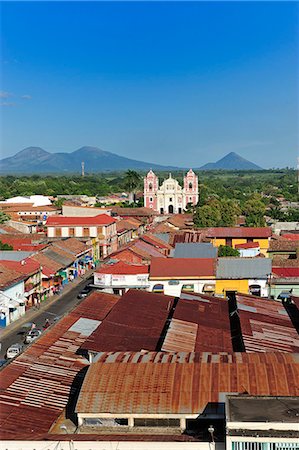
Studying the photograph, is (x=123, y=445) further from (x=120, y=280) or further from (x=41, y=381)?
(x=120, y=280)

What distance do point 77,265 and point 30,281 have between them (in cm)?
796

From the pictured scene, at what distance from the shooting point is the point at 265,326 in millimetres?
16859

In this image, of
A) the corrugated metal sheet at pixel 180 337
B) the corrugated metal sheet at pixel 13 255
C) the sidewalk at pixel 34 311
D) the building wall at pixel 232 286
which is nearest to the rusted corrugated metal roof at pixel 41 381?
the corrugated metal sheet at pixel 180 337

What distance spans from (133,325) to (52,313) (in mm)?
9143

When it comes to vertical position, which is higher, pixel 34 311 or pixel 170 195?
pixel 170 195

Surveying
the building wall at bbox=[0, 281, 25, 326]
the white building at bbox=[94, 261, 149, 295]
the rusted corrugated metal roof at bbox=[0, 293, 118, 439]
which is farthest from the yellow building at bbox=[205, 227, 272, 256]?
the rusted corrugated metal roof at bbox=[0, 293, 118, 439]

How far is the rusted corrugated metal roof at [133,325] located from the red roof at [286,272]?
7.00m

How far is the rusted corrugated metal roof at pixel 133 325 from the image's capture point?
49.0 feet

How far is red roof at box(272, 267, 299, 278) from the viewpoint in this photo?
84.0 ft

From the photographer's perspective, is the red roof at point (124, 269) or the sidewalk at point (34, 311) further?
the red roof at point (124, 269)

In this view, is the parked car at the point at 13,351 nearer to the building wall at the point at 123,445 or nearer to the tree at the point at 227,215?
the building wall at the point at 123,445

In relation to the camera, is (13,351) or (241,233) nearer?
(13,351)

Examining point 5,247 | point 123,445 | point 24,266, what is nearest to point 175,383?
point 123,445

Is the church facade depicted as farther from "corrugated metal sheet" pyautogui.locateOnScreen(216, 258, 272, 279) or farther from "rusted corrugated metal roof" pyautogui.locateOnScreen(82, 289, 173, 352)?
"rusted corrugated metal roof" pyautogui.locateOnScreen(82, 289, 173, 352)
